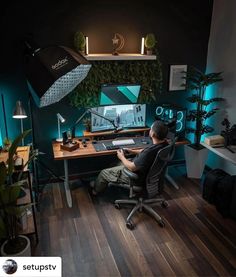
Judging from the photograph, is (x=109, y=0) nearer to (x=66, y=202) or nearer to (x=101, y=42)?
(x=101, y=42)

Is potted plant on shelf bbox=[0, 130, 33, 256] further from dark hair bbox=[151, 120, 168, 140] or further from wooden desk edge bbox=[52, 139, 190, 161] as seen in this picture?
dark hair bbox=[151, 120, 168, 140]

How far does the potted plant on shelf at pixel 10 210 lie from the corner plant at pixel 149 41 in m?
2.09

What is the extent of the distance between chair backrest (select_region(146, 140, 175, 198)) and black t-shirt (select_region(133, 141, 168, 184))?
0.05 m

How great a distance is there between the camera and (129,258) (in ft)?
8.62

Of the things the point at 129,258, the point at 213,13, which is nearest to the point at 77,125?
the point at 129,258

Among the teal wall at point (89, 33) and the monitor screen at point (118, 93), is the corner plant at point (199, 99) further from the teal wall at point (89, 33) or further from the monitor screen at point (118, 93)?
the monitor screen at point (118, 93)

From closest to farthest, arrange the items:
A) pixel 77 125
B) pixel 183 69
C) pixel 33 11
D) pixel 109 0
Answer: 1. pixel 33 11
2. pixel 109 0
3. pixel 77 125
4. pixel 183 69

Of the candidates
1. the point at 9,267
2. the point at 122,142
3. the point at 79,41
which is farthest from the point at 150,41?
the point at 9,267

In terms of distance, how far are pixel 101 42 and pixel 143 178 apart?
1803 mm

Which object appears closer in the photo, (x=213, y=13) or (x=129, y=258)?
(x=129, y=258)

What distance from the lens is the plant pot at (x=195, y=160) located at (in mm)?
3912

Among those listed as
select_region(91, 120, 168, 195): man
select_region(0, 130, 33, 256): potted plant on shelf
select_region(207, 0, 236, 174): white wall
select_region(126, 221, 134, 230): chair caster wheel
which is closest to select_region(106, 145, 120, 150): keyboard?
select_region(91, 120, 168, 195): man

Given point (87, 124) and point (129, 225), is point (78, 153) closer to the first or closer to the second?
point (87, 124)

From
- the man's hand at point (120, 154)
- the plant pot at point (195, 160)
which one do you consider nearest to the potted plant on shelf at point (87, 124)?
the man's hand at point (120, 154)
